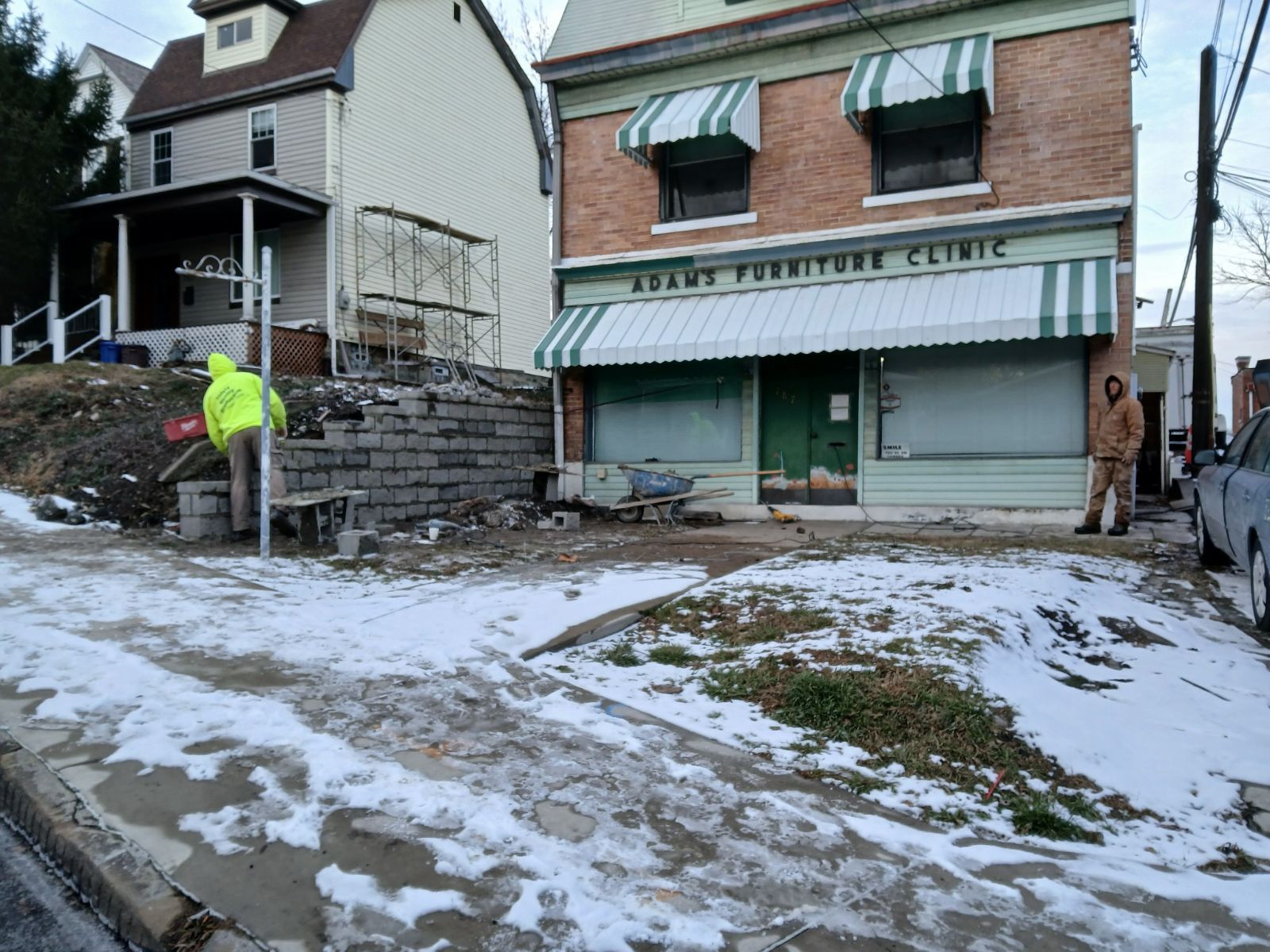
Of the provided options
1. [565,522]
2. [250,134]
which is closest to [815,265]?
[565,522]

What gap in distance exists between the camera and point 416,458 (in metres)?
11.4

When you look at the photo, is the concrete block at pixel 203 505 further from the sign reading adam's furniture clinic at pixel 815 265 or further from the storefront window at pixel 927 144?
the storefront window at pixel 927 144

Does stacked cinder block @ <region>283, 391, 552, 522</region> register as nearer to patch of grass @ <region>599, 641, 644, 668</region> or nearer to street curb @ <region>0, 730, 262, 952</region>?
patch of grass @ <region>599, 641, 644, 668</region>

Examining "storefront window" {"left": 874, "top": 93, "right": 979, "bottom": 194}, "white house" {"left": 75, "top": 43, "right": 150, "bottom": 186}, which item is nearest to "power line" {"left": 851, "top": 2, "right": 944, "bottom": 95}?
"storefront window" {"left": 874, "top": 93, "right": 979, "bottom": 194}

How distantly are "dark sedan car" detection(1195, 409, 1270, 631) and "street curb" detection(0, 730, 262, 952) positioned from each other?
21.1ft

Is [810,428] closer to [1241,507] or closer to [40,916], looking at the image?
[1241,507]

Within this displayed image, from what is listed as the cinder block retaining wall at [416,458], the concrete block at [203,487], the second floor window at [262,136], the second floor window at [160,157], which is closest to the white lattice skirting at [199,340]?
the second floor window at [262,136]

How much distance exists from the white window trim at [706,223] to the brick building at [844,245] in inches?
1.4

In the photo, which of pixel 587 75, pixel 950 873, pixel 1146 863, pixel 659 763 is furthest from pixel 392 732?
pixel 587 75

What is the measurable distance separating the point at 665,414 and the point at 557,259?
2936 mm

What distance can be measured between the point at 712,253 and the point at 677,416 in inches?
94.7

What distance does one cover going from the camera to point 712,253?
12.9 m

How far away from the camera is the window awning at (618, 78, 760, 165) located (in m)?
12.1

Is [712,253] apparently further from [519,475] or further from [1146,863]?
[1146,863]
